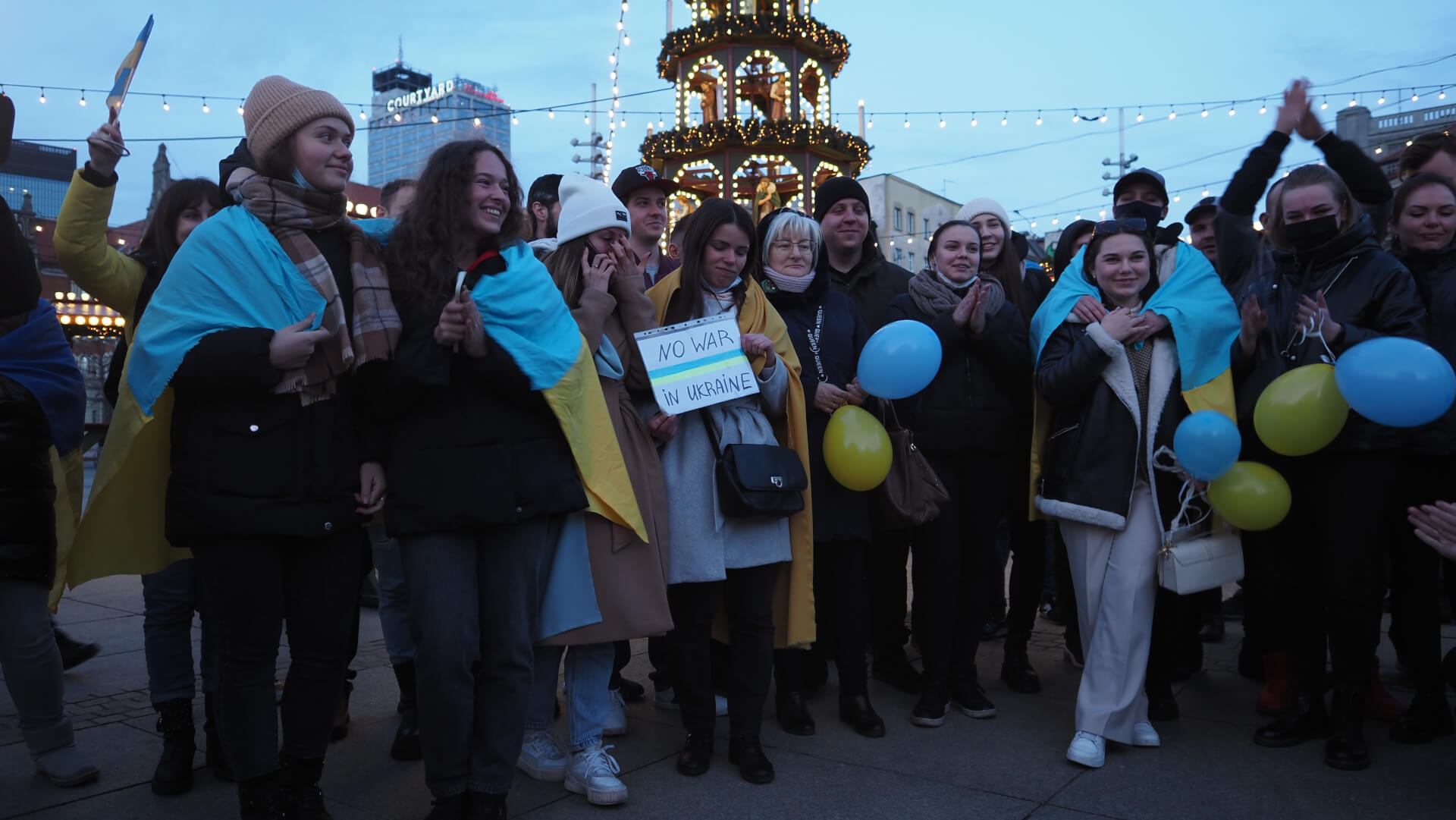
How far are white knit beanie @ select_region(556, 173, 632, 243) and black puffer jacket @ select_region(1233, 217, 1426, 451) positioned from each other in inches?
97.8

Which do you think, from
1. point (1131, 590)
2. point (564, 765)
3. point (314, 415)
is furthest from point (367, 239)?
point (1131, 590)

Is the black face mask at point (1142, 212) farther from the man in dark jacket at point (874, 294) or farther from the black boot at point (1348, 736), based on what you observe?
the black boot at point (1348, 736)

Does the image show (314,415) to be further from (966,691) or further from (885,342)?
(966,691)

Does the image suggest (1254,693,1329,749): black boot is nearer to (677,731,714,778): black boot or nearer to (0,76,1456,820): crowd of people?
(0,76,1456,820): crowd of people

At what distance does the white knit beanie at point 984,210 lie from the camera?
5086mm

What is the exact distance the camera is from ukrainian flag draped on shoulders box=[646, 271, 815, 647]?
3890 mm

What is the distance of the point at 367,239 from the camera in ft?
9.84

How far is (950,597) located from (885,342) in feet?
3.77

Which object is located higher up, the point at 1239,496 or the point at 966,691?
the point at 1239,496

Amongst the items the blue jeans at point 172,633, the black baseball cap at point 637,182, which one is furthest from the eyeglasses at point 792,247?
the blue jeans at point 172,633

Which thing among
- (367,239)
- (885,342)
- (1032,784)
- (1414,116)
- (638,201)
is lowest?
(1032,784)

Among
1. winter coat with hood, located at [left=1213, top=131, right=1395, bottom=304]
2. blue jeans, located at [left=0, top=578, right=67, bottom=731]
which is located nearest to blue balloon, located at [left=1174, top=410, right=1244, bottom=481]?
winter coat with hood, located at [left=1213, top=131, right=1395, bottom=304]

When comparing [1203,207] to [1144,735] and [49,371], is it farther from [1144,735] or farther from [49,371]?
[49,371]

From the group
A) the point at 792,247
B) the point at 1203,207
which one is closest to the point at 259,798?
the point at 792,247
